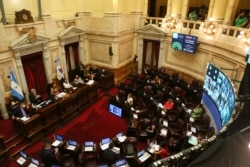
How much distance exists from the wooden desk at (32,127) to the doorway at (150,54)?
8.81m

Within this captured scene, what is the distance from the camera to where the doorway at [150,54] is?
13.9 m

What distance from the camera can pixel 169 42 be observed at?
43.0ft

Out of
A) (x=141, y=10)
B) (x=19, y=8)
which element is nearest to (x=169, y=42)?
(x=141, y=10)

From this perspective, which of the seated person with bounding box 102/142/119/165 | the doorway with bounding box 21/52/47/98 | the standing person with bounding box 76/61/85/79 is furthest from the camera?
the standing person with bounding box 76/61/85/79

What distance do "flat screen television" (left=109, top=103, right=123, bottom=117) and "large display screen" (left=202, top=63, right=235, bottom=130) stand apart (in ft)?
13.4

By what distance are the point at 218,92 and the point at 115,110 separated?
509cm

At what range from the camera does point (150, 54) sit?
14.4 m

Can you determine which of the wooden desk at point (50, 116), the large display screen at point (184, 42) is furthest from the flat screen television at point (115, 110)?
the large display screen at point (184, 42)

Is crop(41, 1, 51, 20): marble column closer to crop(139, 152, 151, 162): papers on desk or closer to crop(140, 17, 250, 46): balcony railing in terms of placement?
crop(140, 17, 250, 46): balcony railing

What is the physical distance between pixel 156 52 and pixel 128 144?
28.1 ft

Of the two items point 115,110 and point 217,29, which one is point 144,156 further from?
point 217,29

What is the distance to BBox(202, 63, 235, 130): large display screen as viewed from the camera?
6.14m

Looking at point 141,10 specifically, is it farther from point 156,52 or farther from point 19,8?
point 19,8

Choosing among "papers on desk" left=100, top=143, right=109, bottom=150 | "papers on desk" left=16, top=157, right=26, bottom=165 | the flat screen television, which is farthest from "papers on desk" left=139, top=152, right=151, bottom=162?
"papers on desk" left=16, top=157, right=26, bottom=165
